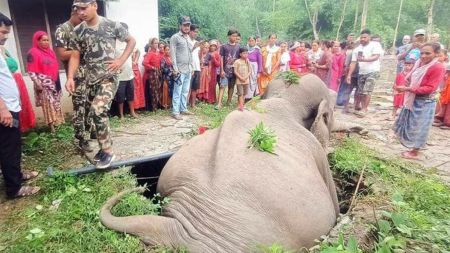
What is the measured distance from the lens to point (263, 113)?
13.1 feet

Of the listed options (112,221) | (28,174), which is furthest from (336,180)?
(28,174)

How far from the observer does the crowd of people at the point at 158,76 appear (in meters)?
3.69

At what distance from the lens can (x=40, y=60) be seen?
5.86m

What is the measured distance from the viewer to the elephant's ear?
169 inches

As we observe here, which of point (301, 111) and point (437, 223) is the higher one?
point (301, 111)

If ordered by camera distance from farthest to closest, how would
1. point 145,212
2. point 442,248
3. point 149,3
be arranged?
point 149,3
point 145,212
point 442,248

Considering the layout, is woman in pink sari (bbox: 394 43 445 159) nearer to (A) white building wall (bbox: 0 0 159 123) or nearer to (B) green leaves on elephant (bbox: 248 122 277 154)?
(B) green leaves on elephant (bbox: 248 122 277 154)

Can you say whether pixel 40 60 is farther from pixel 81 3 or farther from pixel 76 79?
pixel 81 3

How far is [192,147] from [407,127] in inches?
163

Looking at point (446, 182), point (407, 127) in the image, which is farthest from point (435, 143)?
point (446, 182)

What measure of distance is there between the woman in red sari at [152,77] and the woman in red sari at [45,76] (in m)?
2.47

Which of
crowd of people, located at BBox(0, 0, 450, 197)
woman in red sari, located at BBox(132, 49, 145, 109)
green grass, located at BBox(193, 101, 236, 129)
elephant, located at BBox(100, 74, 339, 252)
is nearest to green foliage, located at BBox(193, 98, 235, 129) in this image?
green grass, located at BBox(193, 101, 236, 129)

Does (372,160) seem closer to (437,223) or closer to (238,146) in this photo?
(437,223)

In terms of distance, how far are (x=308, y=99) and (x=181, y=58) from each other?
366 centimetres
